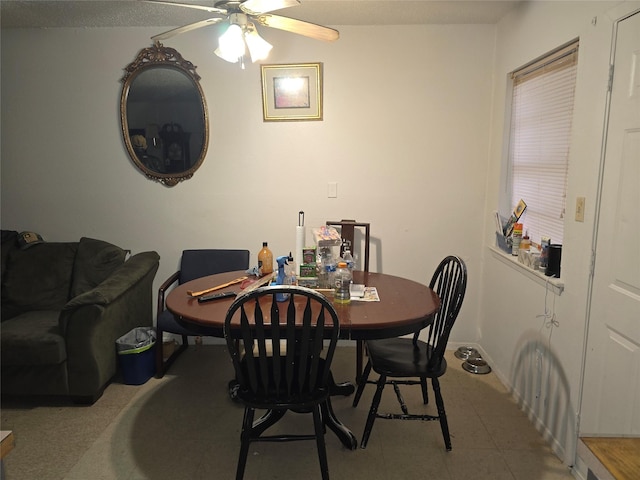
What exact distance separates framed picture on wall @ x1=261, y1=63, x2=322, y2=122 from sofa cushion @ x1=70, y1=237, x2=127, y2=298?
1428 millimetres

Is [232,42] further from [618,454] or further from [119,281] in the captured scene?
[618,454]

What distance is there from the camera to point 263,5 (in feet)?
5.74

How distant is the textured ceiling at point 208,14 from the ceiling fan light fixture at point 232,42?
33.5 inches

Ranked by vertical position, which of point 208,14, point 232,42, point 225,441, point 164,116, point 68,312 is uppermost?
point 208,14

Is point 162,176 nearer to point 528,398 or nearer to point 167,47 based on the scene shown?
point 167,47

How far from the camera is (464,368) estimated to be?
300 cm

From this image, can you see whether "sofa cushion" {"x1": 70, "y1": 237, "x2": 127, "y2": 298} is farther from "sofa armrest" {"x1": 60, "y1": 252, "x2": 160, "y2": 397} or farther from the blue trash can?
the blue trash can

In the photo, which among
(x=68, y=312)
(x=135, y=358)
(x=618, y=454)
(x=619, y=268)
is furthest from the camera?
(x=135, y=358)

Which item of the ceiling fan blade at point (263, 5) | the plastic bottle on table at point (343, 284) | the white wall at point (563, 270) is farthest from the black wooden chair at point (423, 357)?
the ceiling fan blade at point (263, 5)

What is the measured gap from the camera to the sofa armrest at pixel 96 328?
8.16ft

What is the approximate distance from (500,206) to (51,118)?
3.26 metres

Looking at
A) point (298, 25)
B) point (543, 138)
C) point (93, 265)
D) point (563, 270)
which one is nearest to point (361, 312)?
point (563, 270)

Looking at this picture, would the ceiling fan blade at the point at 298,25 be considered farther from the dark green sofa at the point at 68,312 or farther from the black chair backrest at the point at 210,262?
the dark green sofa at the point at 68,312

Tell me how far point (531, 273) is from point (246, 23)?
1884mm
